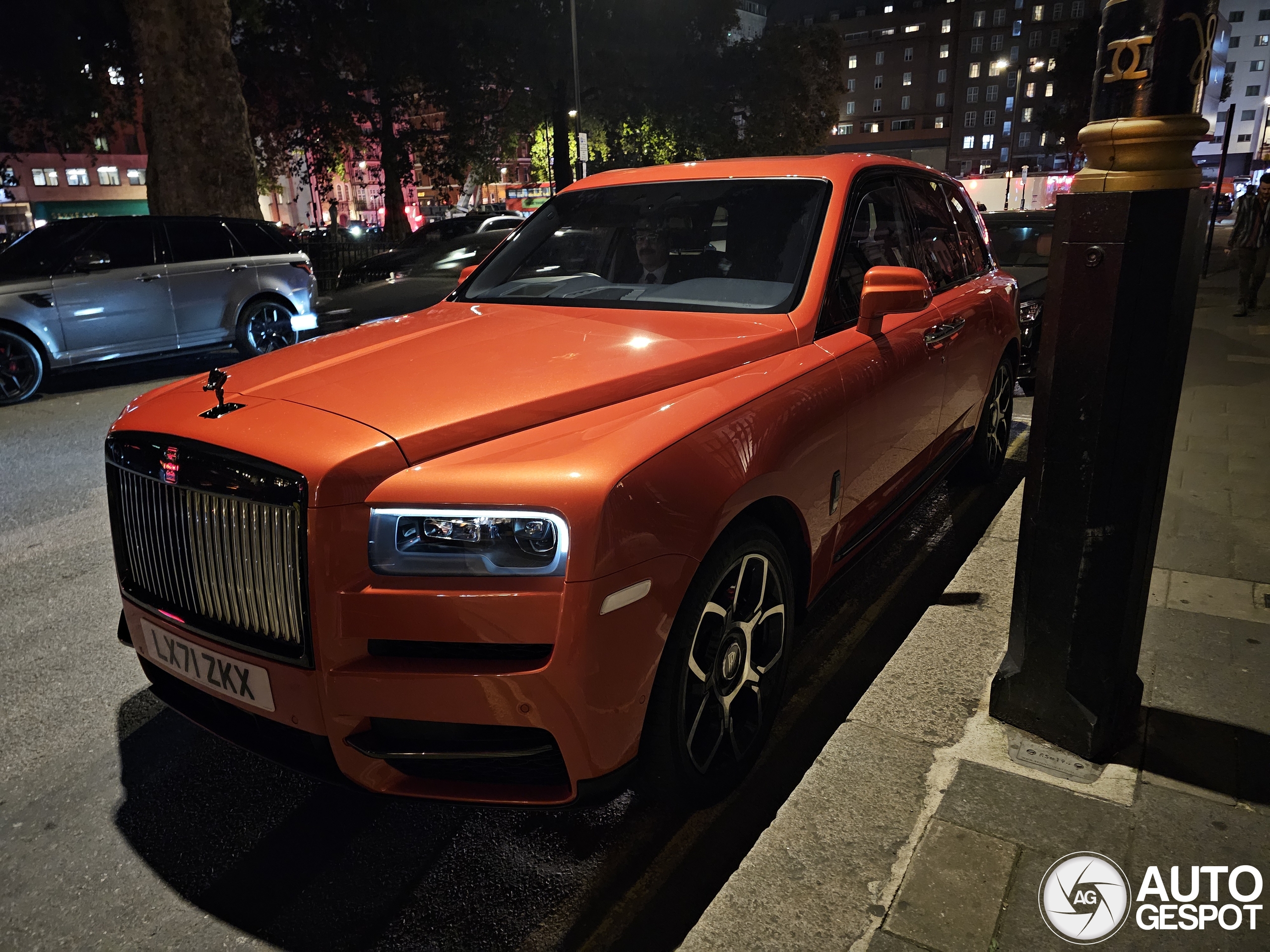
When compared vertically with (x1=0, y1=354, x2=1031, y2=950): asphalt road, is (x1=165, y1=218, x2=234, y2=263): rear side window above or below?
above

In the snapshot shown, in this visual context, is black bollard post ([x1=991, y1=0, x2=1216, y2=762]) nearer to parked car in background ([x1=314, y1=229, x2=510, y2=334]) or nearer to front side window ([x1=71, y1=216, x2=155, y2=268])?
parked car in background ([x1=314, y1=229, x2=510, y2=334])

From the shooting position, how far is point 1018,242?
31.5 ft

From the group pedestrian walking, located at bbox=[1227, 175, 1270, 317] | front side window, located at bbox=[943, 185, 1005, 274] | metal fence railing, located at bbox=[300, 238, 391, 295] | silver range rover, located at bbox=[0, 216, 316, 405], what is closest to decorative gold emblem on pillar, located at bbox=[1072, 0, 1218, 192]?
front side window, located at bbox=[943, 185, 1005, 274]

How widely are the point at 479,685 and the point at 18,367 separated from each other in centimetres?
902

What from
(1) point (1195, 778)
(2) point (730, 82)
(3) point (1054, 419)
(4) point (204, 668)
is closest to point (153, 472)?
(4) point (204, 668)

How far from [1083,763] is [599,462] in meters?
1.71

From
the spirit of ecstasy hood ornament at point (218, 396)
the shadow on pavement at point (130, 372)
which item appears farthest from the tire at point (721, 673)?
the shadow on pavement at point (130, 372)

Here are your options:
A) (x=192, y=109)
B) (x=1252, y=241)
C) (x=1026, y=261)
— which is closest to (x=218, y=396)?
(x=1026, y=261)

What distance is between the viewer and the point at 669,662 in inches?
88.2

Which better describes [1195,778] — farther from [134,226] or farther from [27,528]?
[134,226]

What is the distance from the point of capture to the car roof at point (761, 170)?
3592 millimetres

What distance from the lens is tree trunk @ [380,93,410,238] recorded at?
28.4 meters

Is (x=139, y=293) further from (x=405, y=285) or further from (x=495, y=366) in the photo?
(x=495, y=366)

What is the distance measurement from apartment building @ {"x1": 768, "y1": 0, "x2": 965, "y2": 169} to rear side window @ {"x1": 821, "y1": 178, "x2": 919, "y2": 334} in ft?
332
